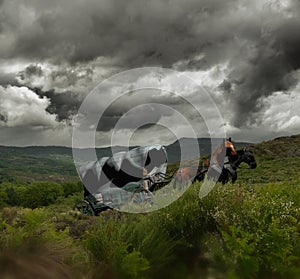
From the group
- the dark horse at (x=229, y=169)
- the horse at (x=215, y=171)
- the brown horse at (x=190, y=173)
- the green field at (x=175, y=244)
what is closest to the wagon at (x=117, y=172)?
the brown horse at (x=190, y=173)

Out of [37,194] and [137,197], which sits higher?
[137,197]

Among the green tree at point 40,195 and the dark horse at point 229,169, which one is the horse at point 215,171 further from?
the green tree at point 40,195

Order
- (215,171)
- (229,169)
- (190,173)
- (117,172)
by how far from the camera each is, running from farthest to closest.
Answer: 1. (117,172)
2. (229,169)
3. (215,171)
4. (190,173)

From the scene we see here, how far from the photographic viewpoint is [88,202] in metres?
16.7

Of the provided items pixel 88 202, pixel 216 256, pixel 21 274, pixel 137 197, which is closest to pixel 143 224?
pixel 216 256

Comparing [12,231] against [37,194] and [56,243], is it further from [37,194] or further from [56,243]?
[37,194]

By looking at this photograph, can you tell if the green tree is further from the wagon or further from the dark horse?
the dark horse

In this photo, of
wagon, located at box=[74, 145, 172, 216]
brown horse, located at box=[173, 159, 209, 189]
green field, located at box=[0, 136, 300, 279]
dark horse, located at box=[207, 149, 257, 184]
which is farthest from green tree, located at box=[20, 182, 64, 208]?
green field, located at box=[0, 136, 300, 279]

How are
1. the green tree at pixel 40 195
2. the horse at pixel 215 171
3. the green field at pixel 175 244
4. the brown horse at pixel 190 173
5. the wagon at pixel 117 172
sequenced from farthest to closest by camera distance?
the green tree at pixel 40 195
the wagon at pixel 117 172
the horse at pixel 215 171
the brown horse at pixel 190 173
the green field at pixel 175 244

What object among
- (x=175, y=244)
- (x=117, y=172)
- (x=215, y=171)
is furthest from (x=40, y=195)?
(x=175, y=244)

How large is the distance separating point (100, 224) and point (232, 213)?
2.22m

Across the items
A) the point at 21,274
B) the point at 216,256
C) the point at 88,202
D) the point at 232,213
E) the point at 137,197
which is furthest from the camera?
the point at 88,202

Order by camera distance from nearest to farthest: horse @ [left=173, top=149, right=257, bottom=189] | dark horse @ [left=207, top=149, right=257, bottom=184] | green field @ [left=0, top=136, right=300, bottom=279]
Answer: green field @ [left=0, top=136, right=300, bottom=279]
horse @ [left=173, top=149, right=257, bottom=189]
dark horse @ [left=207, top=149, right=257, bottom=184]

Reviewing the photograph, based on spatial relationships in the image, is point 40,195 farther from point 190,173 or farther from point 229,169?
point 190,173
